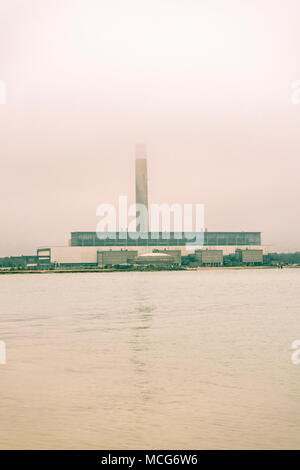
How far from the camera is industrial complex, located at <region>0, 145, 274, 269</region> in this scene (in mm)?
184375

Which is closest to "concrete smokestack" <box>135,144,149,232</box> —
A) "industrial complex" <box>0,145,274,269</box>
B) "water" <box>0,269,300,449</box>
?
"industrial complex" <box>0,145,274,269</box>

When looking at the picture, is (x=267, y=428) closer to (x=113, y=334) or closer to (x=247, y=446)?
(x=247, y=446)

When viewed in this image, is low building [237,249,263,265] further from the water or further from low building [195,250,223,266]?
the water

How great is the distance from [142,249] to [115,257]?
30.7 ft

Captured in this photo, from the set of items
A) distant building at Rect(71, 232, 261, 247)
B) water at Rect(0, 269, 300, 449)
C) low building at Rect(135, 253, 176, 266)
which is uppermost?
distant building at Rect(71, 232, 261, 247)

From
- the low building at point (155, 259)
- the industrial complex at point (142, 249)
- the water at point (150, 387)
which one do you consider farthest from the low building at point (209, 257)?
the water at point (150, 387)

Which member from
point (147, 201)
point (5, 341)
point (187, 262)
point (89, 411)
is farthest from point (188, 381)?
point (187, 262)

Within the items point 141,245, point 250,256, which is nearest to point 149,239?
point 141,245

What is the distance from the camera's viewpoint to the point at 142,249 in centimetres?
19062

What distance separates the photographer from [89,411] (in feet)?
42.8

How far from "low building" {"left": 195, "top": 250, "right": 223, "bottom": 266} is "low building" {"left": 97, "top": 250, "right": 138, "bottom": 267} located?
19.1 metres

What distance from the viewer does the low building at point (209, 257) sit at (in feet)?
624

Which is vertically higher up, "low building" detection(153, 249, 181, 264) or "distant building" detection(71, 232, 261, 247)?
"distant building" detection(71, 232, 261, 247)
